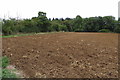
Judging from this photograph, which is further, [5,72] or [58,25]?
[58,25]

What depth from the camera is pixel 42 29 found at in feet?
47.8

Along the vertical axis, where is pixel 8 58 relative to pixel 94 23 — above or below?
below

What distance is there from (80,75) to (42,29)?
42.8 ft

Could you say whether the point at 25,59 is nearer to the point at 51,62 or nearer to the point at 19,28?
the point at 51,62

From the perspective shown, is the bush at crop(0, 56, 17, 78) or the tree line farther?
the tree line

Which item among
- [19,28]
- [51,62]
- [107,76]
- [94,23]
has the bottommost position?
[107,76]

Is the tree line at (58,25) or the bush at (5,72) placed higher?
the tree line at (58,25)

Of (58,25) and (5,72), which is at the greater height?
(58,25)

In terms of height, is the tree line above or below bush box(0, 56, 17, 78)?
above

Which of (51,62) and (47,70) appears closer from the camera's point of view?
(47,70)

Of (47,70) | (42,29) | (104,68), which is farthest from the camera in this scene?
(42,29)

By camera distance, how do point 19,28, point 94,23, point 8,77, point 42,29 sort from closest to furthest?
point 8,77
point 19,28
point 42,29
point 94,23

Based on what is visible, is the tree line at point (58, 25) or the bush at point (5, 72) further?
the tree line at point (58, 25)

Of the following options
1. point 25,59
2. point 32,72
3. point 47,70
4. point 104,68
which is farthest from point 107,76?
point 25,59
